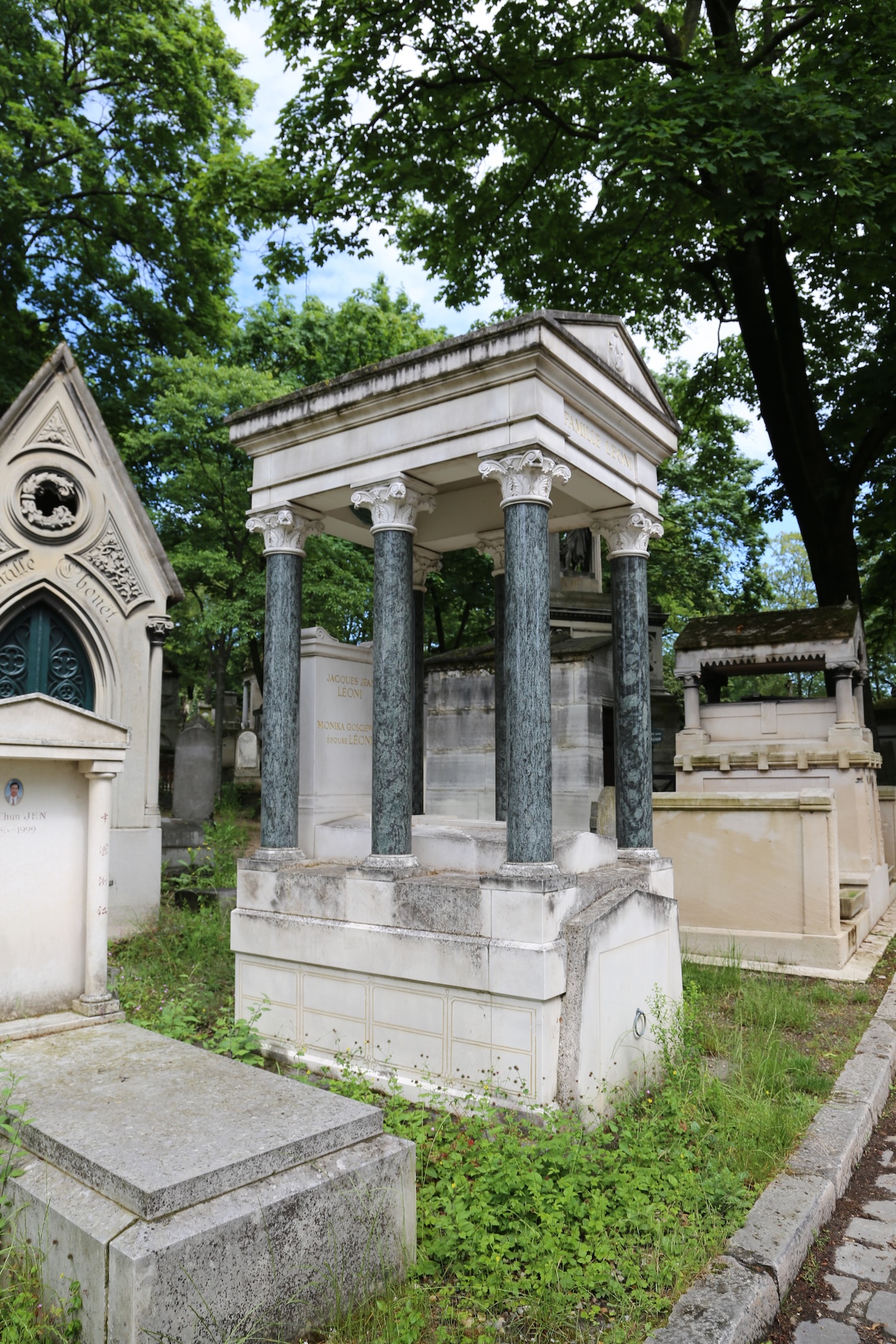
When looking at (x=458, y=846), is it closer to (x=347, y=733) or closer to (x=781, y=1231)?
(x=347, y=733)

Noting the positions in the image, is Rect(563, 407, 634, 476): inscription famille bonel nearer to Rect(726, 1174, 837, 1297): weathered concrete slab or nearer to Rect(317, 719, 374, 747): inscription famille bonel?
Rect(317, 719, 374, 747): inscription famille bonel

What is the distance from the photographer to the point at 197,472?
17.1m

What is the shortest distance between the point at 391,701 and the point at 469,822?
192 centimetres

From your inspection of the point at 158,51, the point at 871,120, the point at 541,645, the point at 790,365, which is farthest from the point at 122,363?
the point at 541,645

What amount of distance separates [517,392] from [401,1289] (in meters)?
4.66

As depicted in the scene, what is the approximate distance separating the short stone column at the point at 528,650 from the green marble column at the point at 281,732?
196cm

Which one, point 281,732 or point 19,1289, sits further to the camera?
point 281,732

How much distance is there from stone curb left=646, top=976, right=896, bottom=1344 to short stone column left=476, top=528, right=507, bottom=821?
11.2ft

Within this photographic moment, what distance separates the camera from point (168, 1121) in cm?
324

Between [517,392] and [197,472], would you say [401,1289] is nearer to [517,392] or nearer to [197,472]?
[517,392]

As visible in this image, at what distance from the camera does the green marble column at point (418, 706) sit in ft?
26.1

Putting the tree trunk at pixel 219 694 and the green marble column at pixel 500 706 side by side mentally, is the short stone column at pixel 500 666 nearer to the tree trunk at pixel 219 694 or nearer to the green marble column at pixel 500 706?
the green marble column at pixel 500 706

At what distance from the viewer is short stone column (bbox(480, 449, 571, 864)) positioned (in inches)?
206

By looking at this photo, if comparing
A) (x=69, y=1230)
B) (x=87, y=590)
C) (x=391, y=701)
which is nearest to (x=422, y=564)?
(x=391, y=701)
